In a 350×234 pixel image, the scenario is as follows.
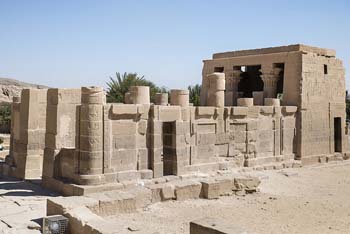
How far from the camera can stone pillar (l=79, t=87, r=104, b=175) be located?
1002cm

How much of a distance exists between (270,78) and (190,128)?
6104 mm

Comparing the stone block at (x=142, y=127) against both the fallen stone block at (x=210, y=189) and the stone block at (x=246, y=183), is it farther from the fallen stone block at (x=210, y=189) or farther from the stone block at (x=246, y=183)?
the stone block at (x=246, y=183)

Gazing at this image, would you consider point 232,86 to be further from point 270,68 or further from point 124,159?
point 124,159

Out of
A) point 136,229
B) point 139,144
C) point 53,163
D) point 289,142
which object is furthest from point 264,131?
point 136,229

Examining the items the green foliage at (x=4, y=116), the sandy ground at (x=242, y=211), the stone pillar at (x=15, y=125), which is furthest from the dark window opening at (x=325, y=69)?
the green foliage at (x=4, y=116)

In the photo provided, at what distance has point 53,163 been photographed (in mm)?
10758

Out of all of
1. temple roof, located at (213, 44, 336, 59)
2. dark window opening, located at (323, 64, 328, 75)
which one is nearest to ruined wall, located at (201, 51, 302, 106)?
temple roof, located at (213, 44, 336, 59)

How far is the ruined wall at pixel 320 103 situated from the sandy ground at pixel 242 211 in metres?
3.73

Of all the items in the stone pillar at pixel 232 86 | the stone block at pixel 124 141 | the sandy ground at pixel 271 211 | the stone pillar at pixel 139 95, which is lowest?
the sandy ground at pixel 271 211

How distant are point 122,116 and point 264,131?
6.27 metres

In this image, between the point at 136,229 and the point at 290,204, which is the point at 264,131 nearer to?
the point at 290,204

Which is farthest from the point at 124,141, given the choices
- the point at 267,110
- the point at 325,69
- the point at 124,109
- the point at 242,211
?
the point at 325,69

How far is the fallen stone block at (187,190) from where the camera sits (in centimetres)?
1021

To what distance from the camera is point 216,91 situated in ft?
45.5
